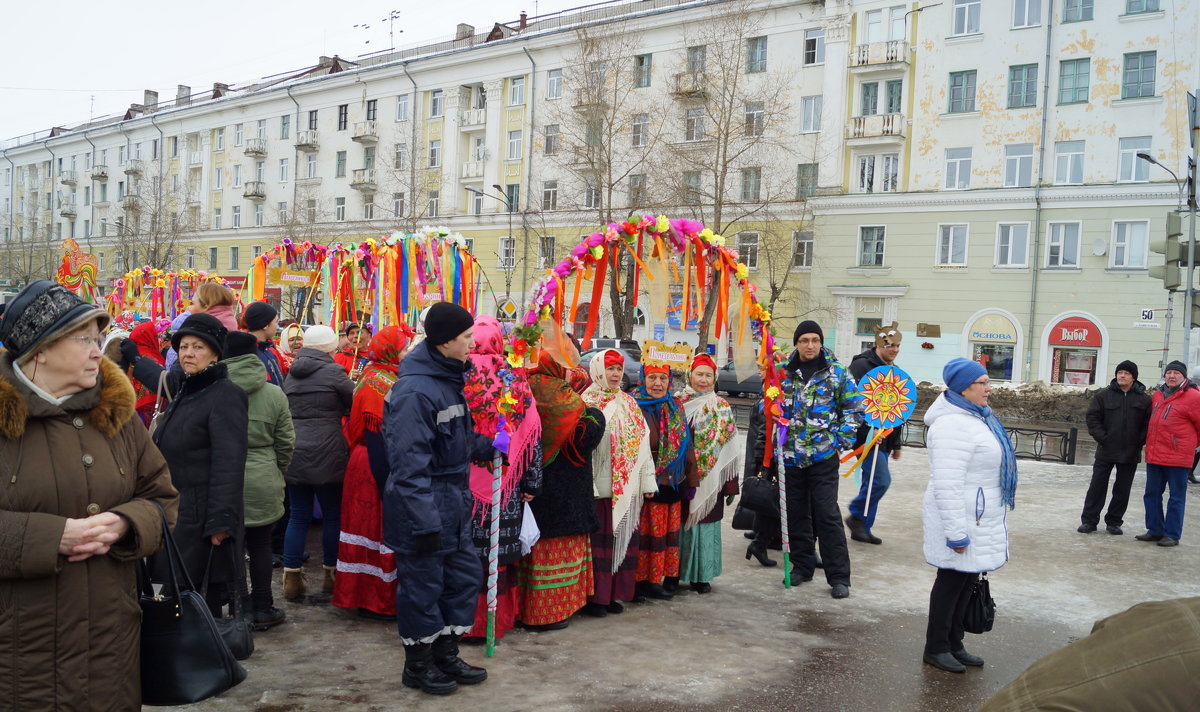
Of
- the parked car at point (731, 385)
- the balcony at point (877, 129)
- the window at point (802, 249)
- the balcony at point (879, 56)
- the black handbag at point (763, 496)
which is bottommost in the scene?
the parked car at point (731, 385)

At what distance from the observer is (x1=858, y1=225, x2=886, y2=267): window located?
32250 mm

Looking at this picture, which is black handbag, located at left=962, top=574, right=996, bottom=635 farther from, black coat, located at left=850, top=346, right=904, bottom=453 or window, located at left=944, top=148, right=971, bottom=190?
window, located at left=944, top=148, right=971, bottom=190

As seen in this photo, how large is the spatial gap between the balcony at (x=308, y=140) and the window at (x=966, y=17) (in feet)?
105

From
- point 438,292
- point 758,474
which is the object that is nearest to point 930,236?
point 438,292

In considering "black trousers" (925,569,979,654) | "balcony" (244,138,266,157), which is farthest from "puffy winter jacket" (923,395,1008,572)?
"balcony" (244,138,266,157)

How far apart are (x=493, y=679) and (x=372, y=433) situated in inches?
63.2

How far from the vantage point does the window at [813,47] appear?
33.5m

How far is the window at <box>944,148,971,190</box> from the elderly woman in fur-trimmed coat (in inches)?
1237

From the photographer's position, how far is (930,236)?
31.1m

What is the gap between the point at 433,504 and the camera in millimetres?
4340

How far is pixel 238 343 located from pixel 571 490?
211 centimetres

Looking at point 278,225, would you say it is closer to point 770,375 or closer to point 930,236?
point 930,236

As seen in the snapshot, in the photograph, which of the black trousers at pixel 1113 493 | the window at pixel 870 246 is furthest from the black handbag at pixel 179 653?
the window at pixel 870 246

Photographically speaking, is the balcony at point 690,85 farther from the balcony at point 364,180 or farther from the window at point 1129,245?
the balcony at point 364,180
